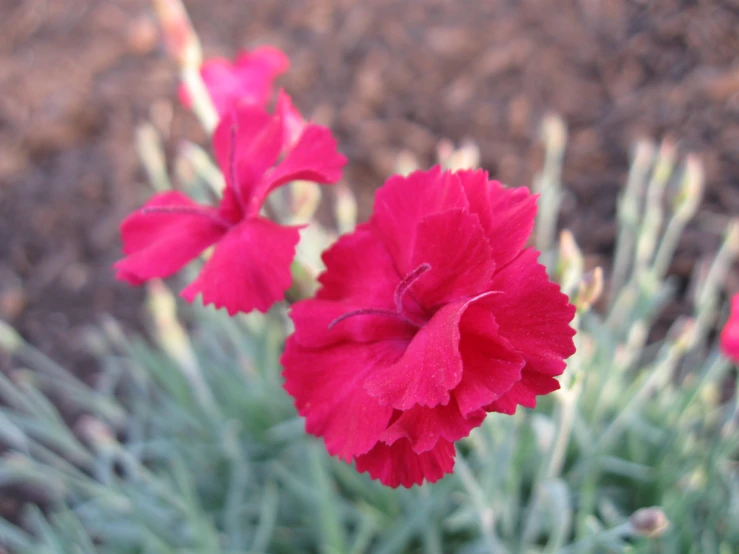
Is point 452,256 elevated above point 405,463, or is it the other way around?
point 452,256

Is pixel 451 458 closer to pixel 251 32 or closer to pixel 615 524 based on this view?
pixel 615 524

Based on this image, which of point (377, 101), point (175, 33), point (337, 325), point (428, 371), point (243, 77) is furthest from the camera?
point (377, 101)

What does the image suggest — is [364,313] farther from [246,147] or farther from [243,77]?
[243,77]

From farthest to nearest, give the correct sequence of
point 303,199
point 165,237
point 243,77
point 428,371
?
point 243,77 → point 303,199 → point 165,237 → point 428,371

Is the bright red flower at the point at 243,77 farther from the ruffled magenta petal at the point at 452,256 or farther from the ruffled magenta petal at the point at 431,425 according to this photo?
the ruffled magenta petal at the point at 431,425

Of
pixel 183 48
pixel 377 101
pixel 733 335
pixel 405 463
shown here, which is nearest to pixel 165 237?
pixel 405 463

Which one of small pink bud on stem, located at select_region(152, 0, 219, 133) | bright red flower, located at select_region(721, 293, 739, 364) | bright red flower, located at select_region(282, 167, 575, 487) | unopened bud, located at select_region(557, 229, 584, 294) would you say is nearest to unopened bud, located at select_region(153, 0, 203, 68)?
small pink bud on stem, located at select_region(152, 0, 219, 133)

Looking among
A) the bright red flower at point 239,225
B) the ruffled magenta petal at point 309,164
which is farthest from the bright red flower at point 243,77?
the ruffled magenta petal at point 309,164
